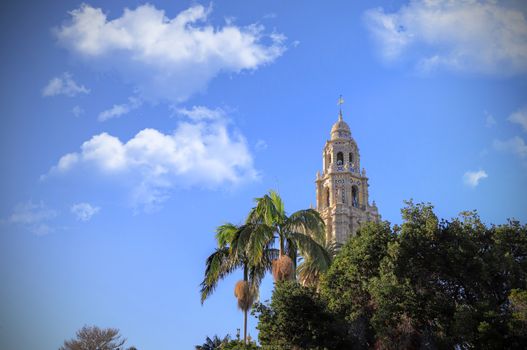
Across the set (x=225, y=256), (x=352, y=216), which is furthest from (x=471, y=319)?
(x=352, y=216)

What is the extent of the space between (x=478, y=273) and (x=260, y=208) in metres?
9.29

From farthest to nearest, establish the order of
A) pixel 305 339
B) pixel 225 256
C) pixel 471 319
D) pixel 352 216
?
pixel 352 216
pixel 225 256
pixel 305 339
pixel 471 319

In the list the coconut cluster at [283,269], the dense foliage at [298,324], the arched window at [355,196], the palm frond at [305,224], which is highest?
the arched window at [355,196]

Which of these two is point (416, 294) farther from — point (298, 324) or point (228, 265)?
point (228, 265)

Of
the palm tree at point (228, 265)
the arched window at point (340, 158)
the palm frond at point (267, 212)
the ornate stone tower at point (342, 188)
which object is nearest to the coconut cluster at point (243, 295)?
the palm tree at point (228, 265)

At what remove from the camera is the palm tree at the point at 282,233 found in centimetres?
2488

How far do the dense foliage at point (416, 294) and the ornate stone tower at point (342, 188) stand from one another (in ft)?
140

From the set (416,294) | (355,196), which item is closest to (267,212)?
(416,294)

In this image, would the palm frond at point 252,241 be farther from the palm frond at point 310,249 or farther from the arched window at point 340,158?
the arched window at point 340,158

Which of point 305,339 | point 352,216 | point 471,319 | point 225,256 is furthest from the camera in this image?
point 352,216

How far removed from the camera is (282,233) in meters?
25.6

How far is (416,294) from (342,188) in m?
48.4

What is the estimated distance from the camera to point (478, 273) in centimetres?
2578

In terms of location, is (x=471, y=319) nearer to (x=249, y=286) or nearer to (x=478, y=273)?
(x=478, y=273)
